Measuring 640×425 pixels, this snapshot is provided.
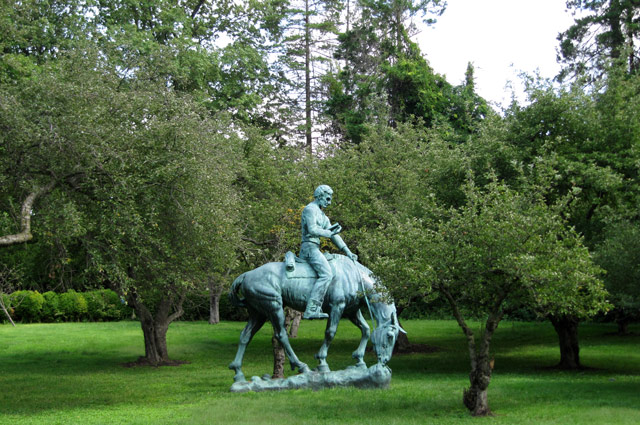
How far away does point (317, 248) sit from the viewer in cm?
1489

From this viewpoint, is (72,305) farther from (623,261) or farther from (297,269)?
(623,261)

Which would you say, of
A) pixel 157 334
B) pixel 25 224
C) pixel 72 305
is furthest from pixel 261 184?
pixel 72 305

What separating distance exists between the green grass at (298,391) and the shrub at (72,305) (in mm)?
8296

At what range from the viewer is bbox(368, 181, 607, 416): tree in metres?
11.3

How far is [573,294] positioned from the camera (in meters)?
11.9

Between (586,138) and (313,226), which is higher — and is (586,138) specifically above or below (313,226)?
Result: above

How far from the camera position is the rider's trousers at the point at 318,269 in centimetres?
1430

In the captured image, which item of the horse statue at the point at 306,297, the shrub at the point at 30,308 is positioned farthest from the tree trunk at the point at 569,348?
the shrub at the point at 30,308

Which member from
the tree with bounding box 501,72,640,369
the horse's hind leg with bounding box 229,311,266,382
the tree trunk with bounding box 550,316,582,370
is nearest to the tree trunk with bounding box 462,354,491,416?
the horse's hind leg with bounding box 229,311,266,382

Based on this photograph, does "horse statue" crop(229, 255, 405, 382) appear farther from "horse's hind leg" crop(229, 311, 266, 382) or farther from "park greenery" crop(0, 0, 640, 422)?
"park greenery" crop(0, 0, 640, 422)

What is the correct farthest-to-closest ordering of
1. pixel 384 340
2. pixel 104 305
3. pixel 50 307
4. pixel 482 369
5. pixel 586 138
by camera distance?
1. pixel 104 305
2. pixel 50 307
3. pixel 586 138
4. pixel 384 340
5. pixel 482 369

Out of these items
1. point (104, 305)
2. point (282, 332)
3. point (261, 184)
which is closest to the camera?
point (282, 332)

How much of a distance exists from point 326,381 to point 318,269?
257 cm

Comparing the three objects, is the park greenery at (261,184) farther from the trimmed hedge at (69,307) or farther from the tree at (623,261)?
the trimmed hedge at (69,307)
